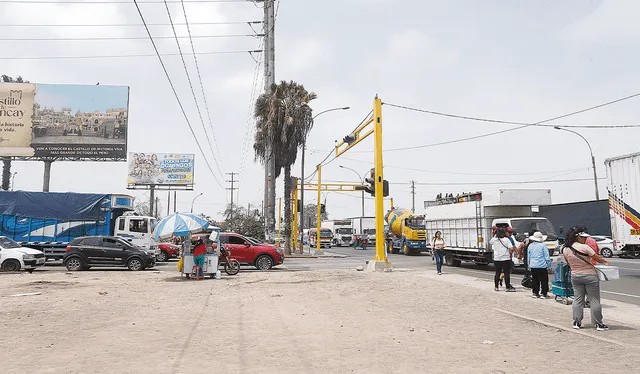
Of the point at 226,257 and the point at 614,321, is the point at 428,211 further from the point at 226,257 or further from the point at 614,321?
the point at 614,321

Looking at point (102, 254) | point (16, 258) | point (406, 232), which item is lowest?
point (16, 258)

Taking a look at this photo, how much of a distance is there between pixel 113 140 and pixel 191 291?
33868mm

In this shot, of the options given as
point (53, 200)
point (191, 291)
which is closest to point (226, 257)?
point (191, 291)

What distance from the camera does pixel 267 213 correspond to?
3656 centimetres

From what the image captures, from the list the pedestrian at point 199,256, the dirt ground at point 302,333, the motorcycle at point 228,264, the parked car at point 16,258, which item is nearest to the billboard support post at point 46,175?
the parked car at point 16,258

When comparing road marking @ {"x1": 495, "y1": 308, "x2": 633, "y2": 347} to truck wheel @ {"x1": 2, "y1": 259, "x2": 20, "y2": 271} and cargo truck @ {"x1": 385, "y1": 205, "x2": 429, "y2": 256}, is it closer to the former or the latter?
truck wheel @ {"x1": 2, "y1": 259, "x2": 20, "y2": 271}

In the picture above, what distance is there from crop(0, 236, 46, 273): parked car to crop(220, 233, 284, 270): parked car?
7.76m

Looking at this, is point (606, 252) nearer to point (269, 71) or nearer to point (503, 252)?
point (503, 252)

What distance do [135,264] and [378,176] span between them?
11.4 m

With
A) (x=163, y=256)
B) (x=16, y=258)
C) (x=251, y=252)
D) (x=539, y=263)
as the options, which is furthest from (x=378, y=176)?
(x=163, y=256)

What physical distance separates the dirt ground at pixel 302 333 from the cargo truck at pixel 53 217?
9.86 m

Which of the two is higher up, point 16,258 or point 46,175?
point 46,175

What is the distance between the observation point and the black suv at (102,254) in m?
21.1

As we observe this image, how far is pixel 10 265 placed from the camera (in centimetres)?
2000
